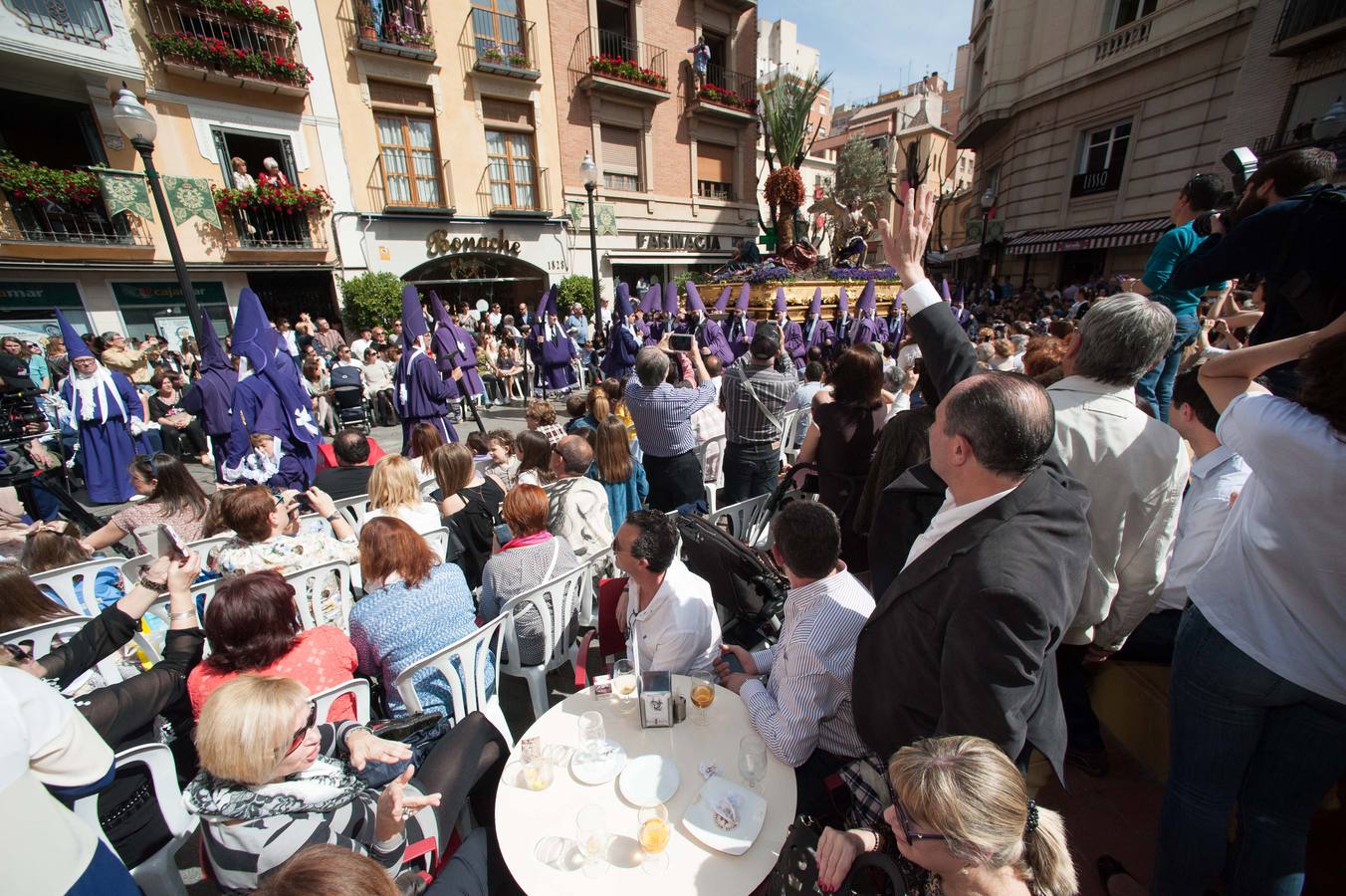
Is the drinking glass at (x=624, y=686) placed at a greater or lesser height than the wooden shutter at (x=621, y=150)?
A: lesser

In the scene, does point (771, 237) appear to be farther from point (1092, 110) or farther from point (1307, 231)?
point (1307, 231)

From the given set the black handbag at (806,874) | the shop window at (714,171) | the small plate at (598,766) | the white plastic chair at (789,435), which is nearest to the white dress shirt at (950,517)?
the black handbag at (806,874)

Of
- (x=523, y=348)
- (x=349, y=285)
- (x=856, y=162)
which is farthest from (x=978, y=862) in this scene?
(x=856, y=162)

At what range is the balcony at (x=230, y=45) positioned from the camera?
11.2 metres

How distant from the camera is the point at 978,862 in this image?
1122 millimetres

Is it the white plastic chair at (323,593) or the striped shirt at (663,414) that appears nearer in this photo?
the white plastic chair at (323,593)

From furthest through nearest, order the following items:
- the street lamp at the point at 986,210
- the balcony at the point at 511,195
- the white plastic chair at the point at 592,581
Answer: the street lamp at the point at 986,210, the balcony at the point at 511,195, the white plastic chair at the point at 592,581

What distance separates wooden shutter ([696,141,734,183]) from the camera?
21188mm

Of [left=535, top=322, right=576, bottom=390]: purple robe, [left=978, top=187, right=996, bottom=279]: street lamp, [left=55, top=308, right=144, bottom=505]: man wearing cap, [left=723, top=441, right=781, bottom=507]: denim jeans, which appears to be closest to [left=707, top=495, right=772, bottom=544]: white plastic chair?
[left=723, top=441, right=781, bottom=507]: denim jeans

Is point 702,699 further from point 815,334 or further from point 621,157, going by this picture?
point 621,157

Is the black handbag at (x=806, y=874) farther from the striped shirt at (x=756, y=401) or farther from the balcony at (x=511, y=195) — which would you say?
the balcony at (x=511, y=195)

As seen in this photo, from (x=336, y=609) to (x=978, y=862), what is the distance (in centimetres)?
329

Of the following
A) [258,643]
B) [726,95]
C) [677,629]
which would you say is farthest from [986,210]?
[258,643]

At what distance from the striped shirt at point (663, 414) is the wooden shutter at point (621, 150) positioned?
55.9 feet
